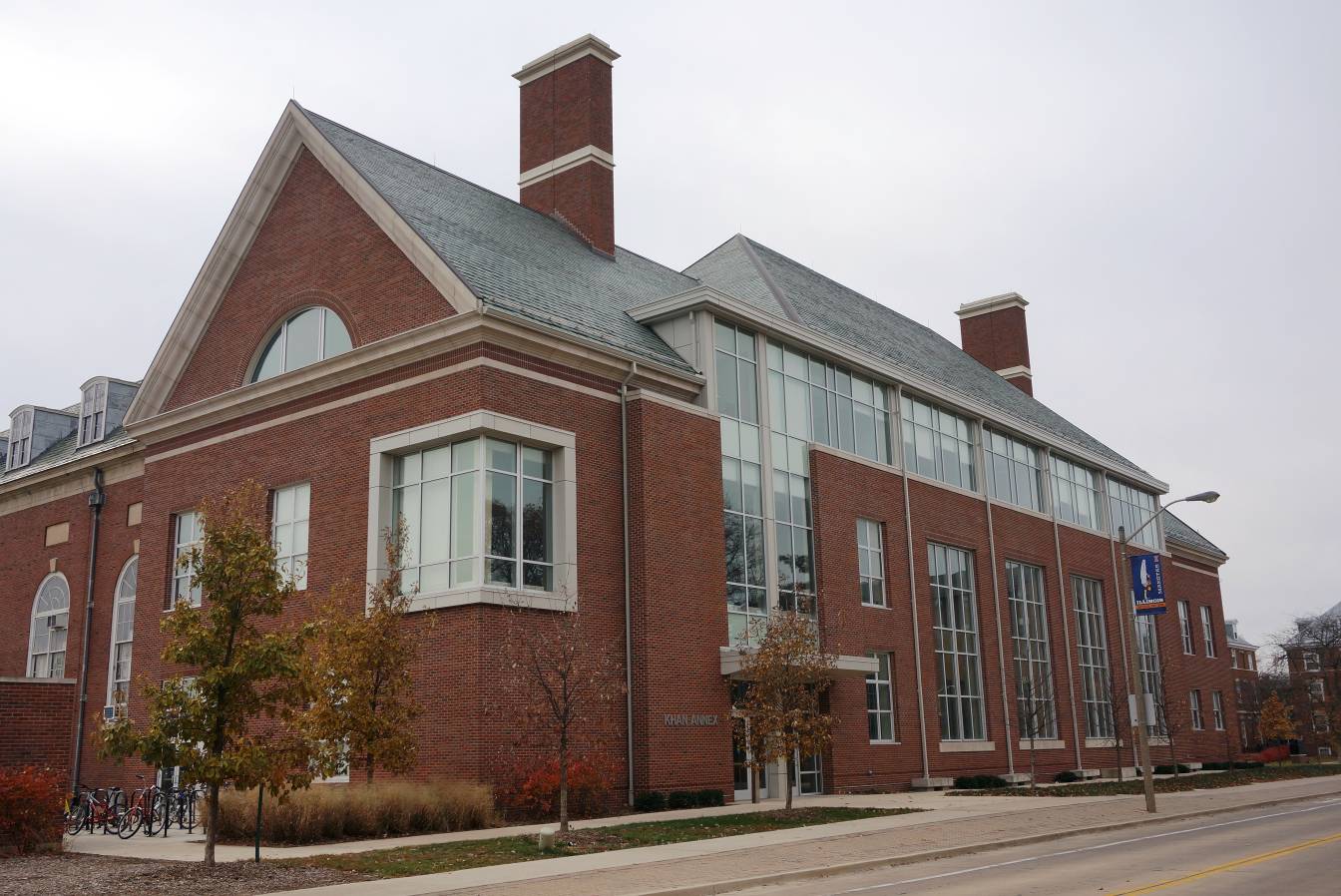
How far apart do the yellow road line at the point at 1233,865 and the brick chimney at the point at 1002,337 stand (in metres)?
38.7

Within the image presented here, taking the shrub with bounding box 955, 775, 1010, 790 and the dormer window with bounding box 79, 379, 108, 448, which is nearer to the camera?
the shrub with bounding box 955, 775, 1010, 790

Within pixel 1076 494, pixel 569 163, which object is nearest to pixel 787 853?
pixel 569 163

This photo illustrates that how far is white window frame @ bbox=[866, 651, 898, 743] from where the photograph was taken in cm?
3259

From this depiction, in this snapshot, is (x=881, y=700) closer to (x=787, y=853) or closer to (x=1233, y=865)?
(x=787, y=853)

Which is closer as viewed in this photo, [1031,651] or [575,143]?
[575,143]

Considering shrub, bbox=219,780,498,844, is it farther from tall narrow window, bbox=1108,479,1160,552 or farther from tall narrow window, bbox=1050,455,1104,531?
tall narrow window, bbox=1108,479,1160,552

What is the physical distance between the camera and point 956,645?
37.2m

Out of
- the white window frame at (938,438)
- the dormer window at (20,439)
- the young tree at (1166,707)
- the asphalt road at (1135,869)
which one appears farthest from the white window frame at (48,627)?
the young tree at (1166,707)

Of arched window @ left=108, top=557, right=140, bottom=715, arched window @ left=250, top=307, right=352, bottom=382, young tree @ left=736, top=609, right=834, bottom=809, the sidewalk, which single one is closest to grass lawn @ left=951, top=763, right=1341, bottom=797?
the sidewalk

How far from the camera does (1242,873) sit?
46.6 feet

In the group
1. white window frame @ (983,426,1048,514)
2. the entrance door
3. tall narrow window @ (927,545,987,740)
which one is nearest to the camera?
the entrance door

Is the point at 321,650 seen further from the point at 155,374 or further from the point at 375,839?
the point at 155,374

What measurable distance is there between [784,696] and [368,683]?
858 centimetres

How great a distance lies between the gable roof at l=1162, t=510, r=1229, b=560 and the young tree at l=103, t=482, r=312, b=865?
154 ft
